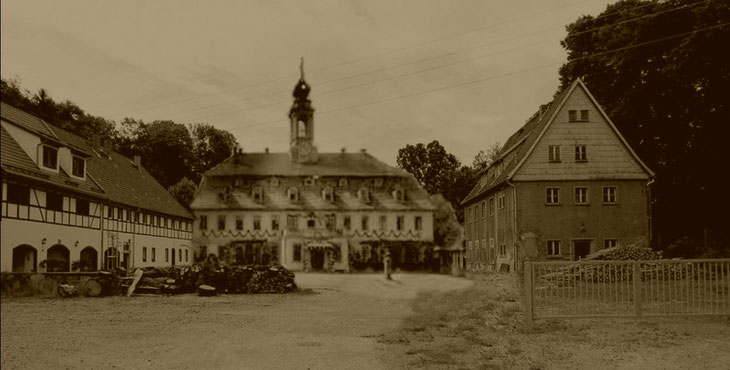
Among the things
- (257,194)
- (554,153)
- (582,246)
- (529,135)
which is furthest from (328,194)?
(582,246)

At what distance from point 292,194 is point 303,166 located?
90 centimetres

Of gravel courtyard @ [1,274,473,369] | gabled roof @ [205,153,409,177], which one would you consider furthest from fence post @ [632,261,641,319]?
gabled roof @ [205,153,409,177]

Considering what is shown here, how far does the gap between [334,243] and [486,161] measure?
3.40 metres

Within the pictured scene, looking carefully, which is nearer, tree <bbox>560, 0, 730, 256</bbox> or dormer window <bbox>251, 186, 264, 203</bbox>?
dormer window <bbox>251, 186, 264, 203</bbox>

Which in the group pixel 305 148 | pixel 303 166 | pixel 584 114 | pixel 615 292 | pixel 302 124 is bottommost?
pixel 615 292

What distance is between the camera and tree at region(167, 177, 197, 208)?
23.5ft

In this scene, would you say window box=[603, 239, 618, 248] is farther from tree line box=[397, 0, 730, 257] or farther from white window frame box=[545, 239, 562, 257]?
white window frame box=[545, 239, 562, 257]

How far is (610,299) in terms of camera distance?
48.2 feet

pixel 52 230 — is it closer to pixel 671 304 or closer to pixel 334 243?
pixel 334 243

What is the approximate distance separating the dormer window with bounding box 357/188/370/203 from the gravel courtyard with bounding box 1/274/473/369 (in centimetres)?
136

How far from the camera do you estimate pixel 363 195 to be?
359 inches

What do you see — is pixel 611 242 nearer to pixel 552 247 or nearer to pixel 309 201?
pixel 552 247

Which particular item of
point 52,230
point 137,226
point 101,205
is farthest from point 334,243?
point 52,230

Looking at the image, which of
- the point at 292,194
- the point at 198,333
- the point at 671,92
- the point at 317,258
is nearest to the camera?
the point at 292,194
